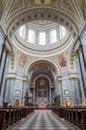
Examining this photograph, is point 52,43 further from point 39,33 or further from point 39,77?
point 39,77

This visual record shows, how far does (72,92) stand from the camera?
57.2 feet

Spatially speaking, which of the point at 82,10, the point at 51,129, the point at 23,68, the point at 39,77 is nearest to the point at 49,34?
the point at 23,68

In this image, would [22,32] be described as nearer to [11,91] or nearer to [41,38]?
[41,38]

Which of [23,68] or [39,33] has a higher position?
[39,33]

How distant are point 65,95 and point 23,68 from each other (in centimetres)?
923

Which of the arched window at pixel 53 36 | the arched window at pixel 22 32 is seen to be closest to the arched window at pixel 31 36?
the arched window at pixel 22 32

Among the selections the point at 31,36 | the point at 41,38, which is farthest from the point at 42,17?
the point at 41,38

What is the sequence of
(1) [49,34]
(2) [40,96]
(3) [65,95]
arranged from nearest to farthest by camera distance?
(3) [65,95]
(1) [49,34]
(2) [40,96]

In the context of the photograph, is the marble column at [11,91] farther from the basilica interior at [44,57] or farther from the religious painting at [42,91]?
the religious painting at [42,91]

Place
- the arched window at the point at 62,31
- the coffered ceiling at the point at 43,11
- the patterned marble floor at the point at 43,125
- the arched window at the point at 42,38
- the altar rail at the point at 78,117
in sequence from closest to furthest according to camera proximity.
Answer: the altar rail at the point at 78,117 → the patterned marble floor at the point at 43,125 → the coffered ceiling at the point at 43,11 → the arched window at the point at 62,31 → the arched window at the point at 42,38

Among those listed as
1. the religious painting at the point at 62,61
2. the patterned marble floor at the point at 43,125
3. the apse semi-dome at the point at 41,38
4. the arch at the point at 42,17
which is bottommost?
the patterned marble floor at the point at 43,125

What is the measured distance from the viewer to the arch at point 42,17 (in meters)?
11.5

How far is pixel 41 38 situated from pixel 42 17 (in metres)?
13.1

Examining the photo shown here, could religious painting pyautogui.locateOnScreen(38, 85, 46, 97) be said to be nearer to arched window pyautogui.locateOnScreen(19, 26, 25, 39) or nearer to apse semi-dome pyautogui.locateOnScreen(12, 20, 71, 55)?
apse semi-dome pyautogui.locateOnScreen(12, 20, 71, 55)
